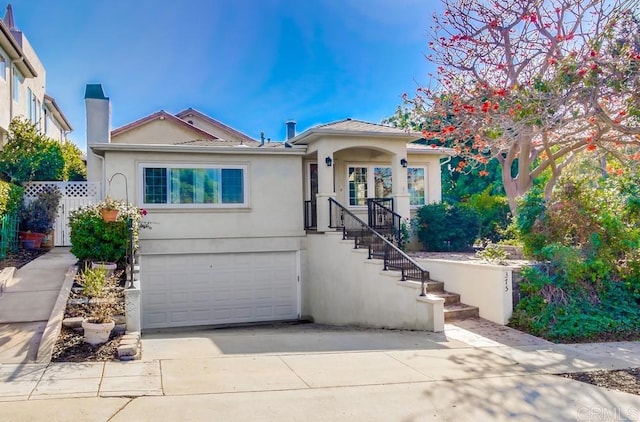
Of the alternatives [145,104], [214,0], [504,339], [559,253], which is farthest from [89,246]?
[145,104]

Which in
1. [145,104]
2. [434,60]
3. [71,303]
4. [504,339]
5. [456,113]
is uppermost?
[145,104]

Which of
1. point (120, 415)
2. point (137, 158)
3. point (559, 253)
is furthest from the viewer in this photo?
point (137, 158)

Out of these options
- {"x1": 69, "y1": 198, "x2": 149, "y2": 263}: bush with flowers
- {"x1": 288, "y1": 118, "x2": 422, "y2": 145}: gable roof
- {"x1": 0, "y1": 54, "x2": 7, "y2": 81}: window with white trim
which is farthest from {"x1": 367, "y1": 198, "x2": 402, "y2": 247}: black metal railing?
{"x1": 0, "y1": 54, "x2": 7, "y2": 81}: window with white trim

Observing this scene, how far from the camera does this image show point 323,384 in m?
5.58

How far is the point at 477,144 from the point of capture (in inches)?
509

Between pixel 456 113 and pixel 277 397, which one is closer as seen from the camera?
pixel 277 397

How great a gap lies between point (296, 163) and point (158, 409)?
10.0 m

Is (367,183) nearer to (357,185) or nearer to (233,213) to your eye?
(357,185)

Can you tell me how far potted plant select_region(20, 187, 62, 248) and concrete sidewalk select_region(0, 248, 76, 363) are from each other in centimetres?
207

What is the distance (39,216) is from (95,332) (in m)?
8.42

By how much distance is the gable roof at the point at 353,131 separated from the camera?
1305 cm

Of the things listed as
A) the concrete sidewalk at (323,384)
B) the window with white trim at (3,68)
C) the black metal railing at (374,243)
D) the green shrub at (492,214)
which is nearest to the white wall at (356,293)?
the black metal railing at (374,243)

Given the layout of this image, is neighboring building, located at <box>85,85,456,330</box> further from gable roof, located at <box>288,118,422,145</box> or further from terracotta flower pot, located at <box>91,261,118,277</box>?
terracotta flower pot, located at <box>91,261,118,277</box>

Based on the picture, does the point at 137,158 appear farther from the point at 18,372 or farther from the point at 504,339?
the point at 504,339
